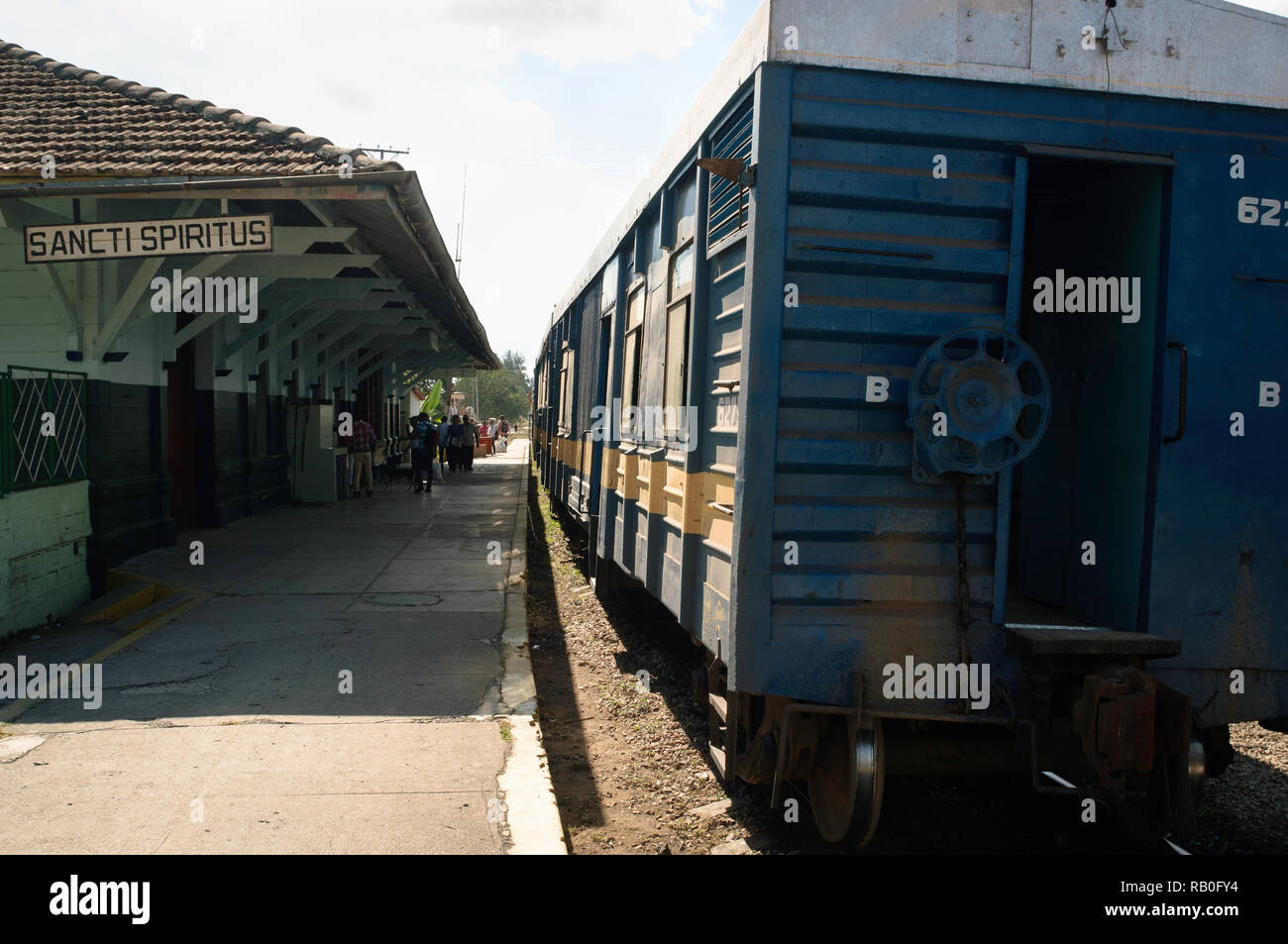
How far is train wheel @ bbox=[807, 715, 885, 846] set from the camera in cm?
370

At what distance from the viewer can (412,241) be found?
32.9 ft

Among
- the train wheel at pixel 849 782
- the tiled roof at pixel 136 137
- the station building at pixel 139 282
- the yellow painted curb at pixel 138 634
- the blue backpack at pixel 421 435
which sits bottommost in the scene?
the yellow painted curb at pixel 138 634

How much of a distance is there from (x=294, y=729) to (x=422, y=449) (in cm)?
1517

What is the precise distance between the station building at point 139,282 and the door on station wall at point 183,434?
27mm

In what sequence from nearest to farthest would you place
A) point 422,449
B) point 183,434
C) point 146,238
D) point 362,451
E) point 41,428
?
point 146,238, point 41,428, point 183,434, point 362,451, point 422,449

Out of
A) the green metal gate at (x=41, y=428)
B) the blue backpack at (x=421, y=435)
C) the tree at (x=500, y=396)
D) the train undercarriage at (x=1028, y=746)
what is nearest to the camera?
the train undercarriage at (x=1028, y=746)

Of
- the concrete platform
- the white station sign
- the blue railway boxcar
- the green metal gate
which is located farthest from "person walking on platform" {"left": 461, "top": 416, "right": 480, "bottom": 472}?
the blue railway boxcar

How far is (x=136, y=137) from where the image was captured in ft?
28.5

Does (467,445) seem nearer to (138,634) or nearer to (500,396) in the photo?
(138,634)

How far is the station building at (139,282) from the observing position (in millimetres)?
7734

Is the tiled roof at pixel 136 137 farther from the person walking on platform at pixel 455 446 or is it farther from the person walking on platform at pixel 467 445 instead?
the person walking on platform at pixel 467 445

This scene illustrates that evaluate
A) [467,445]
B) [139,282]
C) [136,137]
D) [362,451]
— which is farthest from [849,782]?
[467,445]

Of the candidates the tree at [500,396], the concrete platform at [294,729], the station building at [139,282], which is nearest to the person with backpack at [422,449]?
the station building at [139,282]
